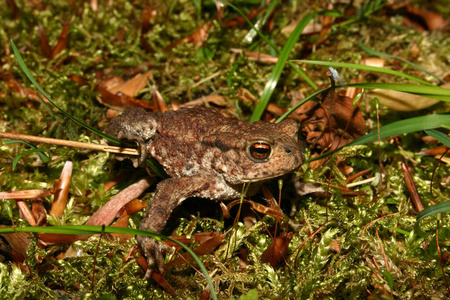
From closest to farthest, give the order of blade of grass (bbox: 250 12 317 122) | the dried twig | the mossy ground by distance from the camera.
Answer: the mossy ground → the dried twig → blade of grass (bbox: 250 12 317 122)

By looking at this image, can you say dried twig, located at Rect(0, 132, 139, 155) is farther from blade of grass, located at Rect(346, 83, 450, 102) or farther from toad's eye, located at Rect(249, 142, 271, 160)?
blade of grass, located at Rect(346, 83, 450, 102)

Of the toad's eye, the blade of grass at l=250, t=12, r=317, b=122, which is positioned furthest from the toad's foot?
the blade of grass at l=250, t=12, r=317, b=122

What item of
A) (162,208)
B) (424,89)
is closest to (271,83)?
(424,89)

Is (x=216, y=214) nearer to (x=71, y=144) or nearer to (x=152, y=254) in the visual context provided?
(x=152, y=254)

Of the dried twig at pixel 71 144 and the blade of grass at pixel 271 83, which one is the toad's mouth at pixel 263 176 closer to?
the blade of grass at pixel 271 83

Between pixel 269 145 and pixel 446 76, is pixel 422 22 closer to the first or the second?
pixel 446 76

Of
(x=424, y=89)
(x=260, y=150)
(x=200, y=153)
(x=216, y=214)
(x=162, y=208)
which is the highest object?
(x=424, y=89)
